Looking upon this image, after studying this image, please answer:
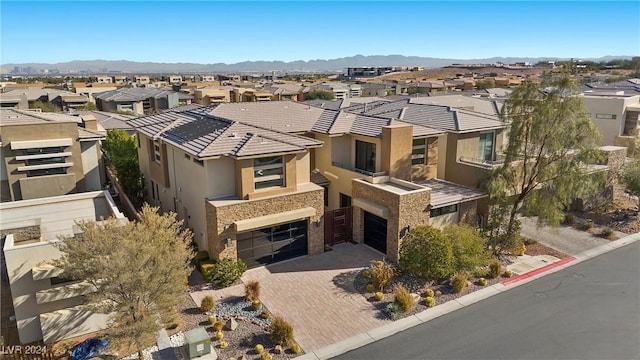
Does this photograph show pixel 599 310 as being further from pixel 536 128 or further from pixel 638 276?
pixel 536 128

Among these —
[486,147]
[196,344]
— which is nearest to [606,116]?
[486,147]

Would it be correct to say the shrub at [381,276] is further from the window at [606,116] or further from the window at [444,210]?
the window at [606,116]

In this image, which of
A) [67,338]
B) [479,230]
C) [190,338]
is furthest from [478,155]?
[67,338]

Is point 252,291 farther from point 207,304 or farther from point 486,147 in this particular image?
point 486,147

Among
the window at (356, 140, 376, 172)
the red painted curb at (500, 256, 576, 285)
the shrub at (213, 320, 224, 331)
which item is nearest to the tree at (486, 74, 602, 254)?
the red painted curb at (500, 256, 576, 285)

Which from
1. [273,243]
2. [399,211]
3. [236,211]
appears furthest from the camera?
[273,243]

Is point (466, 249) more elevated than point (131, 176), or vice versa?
point (131, 176)
